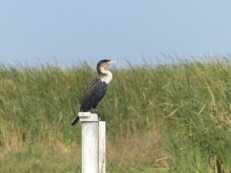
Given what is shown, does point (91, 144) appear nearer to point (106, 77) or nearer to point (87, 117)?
point (87, 117)

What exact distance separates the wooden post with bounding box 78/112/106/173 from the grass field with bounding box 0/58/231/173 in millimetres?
2678

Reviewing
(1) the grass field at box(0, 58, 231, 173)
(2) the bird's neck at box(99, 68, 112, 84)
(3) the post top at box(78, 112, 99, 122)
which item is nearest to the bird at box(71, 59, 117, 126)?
(2) the bird's neck at box(99, 68, 112, 84)

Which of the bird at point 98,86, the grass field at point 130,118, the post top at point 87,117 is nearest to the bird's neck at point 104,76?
→ the bird at point 98,86

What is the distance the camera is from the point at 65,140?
10500 millimetres

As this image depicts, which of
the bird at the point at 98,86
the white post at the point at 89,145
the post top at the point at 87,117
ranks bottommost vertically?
the white post at the point at 89,145

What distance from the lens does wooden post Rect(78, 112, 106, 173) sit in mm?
4230

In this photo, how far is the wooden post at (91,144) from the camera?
4230mm

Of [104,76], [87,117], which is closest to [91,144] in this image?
[87,117]

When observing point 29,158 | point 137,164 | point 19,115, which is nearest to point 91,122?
point 137,164

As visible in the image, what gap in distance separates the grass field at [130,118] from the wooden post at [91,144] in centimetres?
268

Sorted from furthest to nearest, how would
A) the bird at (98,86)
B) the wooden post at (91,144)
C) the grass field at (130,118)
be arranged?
1. the grass field at (130,118)
2. the bird at (98,86)
3. the wooden post at (91,144)

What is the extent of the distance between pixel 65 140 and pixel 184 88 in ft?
12.3

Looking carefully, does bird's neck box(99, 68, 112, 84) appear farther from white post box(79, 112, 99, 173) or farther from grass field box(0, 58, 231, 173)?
grass field box(0, 58, 231, 173)

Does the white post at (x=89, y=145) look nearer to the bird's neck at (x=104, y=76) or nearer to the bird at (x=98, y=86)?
the bird at (x=98, y=86)
